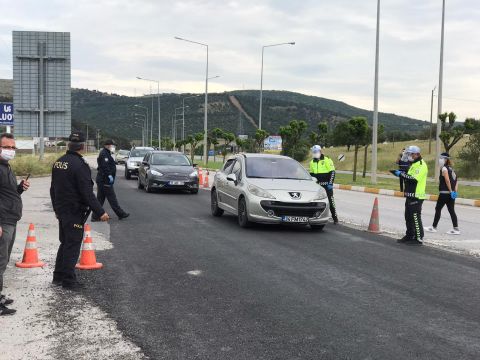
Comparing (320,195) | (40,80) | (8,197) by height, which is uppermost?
(40,80)

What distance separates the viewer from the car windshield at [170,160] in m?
20.9

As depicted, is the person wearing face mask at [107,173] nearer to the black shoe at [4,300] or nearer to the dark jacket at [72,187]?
the dark jacket at [72,187]

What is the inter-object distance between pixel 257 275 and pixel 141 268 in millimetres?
1585

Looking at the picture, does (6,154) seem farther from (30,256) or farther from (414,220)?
(414,220)

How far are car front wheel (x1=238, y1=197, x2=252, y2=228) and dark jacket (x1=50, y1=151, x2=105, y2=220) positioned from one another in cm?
512

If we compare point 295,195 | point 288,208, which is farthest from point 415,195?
point 288,208

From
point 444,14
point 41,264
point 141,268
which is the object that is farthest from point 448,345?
point 444,14

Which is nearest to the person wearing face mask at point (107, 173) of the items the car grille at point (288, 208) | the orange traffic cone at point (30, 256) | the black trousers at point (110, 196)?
the black trousers at point (110, 196)

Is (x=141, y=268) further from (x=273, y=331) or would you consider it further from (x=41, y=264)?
(x=273, y=331)

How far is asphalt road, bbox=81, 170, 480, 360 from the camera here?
4578mm

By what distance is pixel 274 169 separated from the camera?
1216 cm

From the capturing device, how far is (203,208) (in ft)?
50.4

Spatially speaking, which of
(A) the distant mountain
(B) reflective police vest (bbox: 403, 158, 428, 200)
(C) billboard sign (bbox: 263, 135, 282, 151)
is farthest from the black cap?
(A) the distant mountain

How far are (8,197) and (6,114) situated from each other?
1735cm
